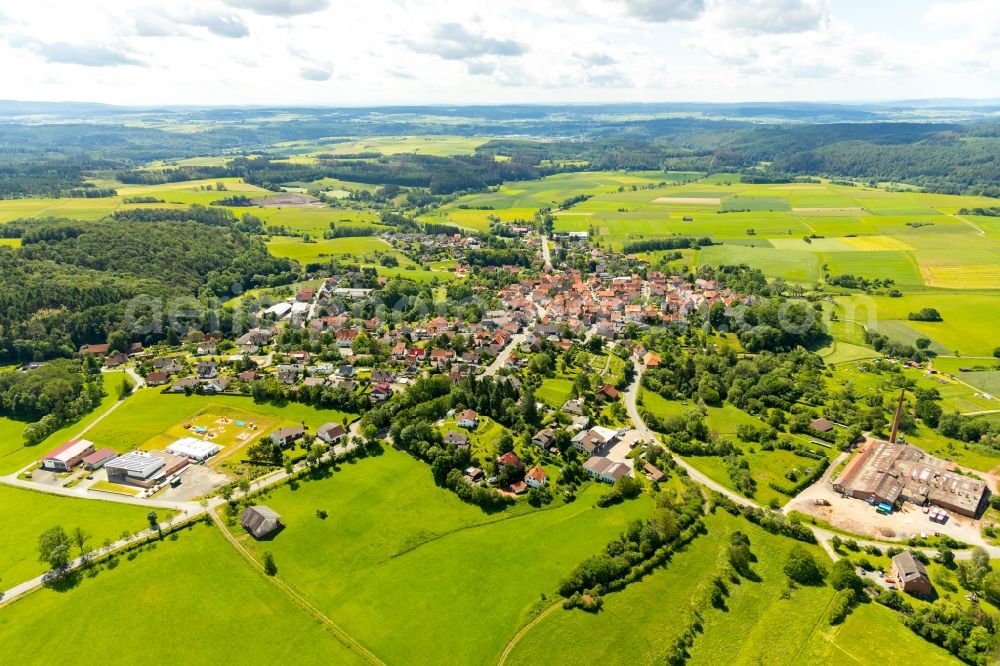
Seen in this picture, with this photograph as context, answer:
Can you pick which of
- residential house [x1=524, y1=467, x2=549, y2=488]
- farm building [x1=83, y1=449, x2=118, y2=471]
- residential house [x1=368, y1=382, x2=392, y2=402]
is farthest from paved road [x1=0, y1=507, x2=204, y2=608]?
residential house [x1=524, y1=467, x2=549, y2=488]

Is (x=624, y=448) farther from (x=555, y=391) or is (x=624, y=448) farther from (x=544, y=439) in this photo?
(x=555, y=391)

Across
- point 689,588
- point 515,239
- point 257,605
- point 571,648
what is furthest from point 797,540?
point 515,239

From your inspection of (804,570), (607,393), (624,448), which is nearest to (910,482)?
(804,570)

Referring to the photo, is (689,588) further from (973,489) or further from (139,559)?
(139,559)

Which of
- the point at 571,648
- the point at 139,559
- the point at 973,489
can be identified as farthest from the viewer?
the point at 973,489

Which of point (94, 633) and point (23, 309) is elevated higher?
point (23, 309)

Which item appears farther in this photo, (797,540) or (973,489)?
(973,489)
